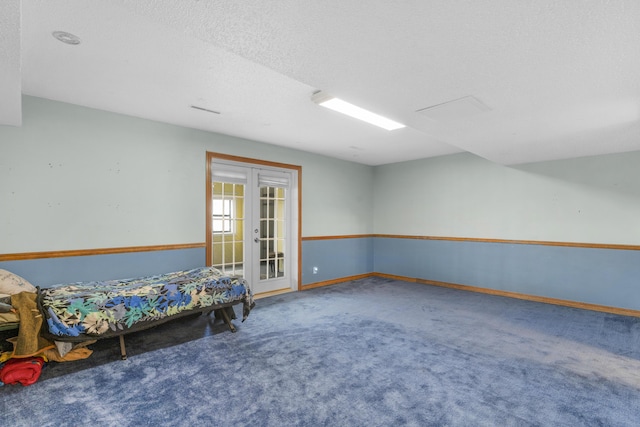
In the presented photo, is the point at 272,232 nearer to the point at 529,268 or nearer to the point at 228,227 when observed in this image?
the point at 228,227

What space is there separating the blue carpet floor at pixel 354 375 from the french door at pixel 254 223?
3.83 ft

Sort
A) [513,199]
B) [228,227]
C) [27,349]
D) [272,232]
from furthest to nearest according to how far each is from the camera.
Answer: [272,232], [513,199], [228,227], [27,349]

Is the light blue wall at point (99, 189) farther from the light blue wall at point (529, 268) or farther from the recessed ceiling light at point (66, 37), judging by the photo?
the light blue wall at point (529, 268)

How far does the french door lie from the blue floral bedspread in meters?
1.02

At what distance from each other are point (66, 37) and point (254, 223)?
131 inches

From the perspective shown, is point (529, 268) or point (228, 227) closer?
point (228, 227)

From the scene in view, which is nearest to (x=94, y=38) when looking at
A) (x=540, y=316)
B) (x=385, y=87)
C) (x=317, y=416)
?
(x=385, y=87)

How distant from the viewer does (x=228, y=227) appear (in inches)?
189

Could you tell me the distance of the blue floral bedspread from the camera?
2578 mm

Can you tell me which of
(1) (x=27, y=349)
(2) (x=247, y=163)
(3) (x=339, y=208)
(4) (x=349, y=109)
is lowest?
(1) (x=27, y=349)

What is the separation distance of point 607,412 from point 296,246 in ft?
14.1

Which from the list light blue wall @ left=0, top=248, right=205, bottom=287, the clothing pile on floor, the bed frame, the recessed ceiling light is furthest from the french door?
the recessed ceiling light

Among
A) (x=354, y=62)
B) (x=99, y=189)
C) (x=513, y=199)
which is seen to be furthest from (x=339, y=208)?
(x=354, y=62)

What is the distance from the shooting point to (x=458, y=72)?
6.53ft
